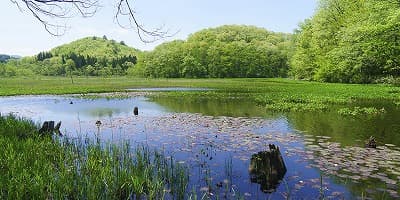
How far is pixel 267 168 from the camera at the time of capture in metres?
9.45

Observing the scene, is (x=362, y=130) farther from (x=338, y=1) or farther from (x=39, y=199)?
(x=338, y=1)

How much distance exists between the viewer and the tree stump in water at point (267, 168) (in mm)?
9355

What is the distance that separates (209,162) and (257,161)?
1945 millimetres

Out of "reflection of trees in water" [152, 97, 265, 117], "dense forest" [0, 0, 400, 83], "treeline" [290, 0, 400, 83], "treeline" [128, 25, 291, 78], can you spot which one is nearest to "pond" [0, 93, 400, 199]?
"reflection of trees in water" [152, 97, 265, 117]

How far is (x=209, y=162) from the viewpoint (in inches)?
438

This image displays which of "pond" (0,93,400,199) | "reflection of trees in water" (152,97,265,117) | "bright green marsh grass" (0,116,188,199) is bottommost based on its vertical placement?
"reflection of trees in water" (152,97,265,117)

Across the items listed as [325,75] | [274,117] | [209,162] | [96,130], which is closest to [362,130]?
[274,117]

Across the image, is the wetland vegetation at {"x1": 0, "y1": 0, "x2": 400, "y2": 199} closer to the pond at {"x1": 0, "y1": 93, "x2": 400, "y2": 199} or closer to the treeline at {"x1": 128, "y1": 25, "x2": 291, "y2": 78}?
the pond at {"x1": 0, "y1": 93, "x2": 400, "y2": 199}

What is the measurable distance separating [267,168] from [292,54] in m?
97.8

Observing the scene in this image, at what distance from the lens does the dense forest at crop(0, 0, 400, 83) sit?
4259 cm

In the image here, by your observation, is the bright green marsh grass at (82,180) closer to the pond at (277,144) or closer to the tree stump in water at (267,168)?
the pond at (277,144)

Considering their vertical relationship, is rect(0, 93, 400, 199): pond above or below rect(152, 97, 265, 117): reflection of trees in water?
above

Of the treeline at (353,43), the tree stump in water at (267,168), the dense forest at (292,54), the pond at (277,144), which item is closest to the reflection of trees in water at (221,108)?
the pond at (277,144)

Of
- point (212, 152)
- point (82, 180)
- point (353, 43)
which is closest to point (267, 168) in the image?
point (212, 152)
